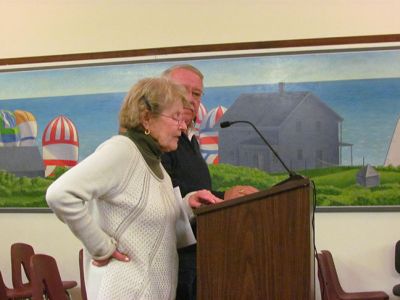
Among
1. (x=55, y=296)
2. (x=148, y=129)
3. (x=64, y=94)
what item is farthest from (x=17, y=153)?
(x=148, y=129)

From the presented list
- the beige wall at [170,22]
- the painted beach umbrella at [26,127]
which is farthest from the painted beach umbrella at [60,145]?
the beige wall at [170,22]

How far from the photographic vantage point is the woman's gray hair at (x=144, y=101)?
1.44 meters

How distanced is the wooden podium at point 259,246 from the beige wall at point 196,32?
2257 millimetres

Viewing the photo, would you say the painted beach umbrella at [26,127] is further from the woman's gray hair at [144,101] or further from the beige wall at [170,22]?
the woman's gray hair at [144,101]

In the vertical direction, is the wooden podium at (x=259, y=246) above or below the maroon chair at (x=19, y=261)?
above

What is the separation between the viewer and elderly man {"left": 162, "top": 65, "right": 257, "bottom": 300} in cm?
158

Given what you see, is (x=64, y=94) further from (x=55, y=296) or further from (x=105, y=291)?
(x=105, y=291)

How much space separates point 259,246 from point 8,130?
314cm

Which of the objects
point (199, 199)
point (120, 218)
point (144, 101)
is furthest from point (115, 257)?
point (144, 101)

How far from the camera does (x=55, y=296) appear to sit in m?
2.26

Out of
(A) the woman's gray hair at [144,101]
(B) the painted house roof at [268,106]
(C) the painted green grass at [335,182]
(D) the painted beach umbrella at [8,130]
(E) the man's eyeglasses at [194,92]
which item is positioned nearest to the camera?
(A) the woman's gray hair at [144,101]

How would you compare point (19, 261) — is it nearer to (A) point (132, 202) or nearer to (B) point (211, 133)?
(B) point (211, 133)

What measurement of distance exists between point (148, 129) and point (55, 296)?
1.23 m

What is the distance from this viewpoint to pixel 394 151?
323 cm
